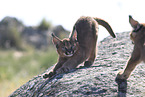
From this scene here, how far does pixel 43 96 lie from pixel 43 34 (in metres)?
30.2

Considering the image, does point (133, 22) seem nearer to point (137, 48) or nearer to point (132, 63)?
point (137, 48)

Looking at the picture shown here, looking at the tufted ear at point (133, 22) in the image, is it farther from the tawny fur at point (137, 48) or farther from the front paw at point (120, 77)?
the front paw at point (120, 77)

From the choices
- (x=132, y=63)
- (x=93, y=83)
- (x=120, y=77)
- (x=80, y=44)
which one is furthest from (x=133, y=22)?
(x=80, y=44)

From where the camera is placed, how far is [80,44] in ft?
21.0

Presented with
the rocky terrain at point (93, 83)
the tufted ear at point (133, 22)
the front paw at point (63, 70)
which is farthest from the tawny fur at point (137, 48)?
the front paw at point (63, 70)

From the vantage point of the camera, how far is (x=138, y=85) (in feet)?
15.4

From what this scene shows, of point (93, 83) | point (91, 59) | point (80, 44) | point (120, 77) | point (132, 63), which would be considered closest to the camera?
point (93, 83)

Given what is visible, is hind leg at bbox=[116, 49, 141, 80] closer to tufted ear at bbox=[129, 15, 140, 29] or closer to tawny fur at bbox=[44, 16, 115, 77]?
tufted ear at bbox=[129, 15, 140, 29]

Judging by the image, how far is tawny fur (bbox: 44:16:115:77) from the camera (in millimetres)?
5916

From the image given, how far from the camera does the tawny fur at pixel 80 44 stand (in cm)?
592

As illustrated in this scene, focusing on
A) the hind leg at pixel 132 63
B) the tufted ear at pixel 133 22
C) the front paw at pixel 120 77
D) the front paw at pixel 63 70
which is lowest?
the front paw at pixel 120 77

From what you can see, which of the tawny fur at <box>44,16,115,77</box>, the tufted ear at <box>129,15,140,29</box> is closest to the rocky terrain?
the tawny fur at <box>44,16,115,77</box>

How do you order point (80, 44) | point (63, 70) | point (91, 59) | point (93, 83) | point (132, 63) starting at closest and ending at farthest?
point (93, 83)
point (132, 63)
point (63, 70)
point (91, 59)
point (80, 44)

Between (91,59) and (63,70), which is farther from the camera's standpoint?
(91,59)
